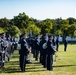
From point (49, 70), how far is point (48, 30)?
65.6 metres

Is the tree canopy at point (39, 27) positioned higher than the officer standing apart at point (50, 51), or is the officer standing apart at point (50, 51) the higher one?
the tree canopy at point (39, 27)

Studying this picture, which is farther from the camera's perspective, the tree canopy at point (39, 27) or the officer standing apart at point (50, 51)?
the tree canopy at point (39, 27)

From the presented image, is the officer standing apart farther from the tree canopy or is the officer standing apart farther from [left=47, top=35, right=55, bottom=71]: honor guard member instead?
the tree canopy

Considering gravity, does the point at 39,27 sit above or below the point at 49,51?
above

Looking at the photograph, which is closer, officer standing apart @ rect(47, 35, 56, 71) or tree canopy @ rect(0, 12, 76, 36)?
officer standing apart @ rect(47, 35, 56, 71)

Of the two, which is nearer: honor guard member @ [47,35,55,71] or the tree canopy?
honor guard member @ [47,35,55,71]

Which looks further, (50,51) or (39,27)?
(39,27)

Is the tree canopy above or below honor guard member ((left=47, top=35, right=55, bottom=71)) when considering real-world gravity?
above

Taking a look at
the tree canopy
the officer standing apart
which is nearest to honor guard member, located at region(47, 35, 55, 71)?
the officer standing apart

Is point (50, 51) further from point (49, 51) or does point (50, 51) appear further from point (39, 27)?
point (39, 27)

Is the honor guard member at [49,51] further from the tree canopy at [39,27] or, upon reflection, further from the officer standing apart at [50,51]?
the tree canopy at [39,27]

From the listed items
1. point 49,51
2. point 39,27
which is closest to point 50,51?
point 49,51

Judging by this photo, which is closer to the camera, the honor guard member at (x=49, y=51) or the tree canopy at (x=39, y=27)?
the honor guard member at (x=49, y=51)

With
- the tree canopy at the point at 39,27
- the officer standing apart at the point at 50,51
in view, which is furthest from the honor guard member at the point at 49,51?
the tree canopy at the point at 39,27
